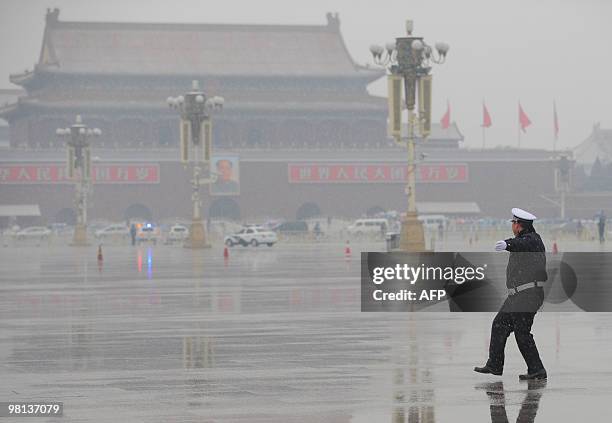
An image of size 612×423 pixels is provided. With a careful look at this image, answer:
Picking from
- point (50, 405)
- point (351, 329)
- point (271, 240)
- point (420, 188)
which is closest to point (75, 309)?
point (351, 329)

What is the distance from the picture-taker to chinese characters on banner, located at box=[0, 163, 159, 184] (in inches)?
3794

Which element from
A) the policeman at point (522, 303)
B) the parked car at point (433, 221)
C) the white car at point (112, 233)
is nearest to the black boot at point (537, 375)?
the policeman at point (522, 303)

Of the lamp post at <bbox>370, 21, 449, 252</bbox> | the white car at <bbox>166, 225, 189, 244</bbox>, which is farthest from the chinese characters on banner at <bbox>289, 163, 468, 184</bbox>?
the lamp post at <bbox>370, 21, 449, 252</bbox>

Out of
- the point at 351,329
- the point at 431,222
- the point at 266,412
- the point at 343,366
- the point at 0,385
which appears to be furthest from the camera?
the point at 431,222

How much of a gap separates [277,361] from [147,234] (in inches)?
2466

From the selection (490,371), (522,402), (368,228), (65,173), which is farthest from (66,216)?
(522,402)

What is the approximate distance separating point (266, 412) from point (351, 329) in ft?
24.1

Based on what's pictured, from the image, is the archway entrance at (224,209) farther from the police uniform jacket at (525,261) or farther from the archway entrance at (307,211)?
the police uniform jacket at (525,261)

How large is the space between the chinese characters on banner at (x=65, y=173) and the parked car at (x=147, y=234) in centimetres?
1834

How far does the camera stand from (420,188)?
10356cm

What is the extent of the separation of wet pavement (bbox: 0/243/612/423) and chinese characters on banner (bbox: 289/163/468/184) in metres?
76.0

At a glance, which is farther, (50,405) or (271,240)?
(271,240)

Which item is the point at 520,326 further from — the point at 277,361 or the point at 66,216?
the point at 66,216

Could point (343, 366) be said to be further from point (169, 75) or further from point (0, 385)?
point (169, 75)
